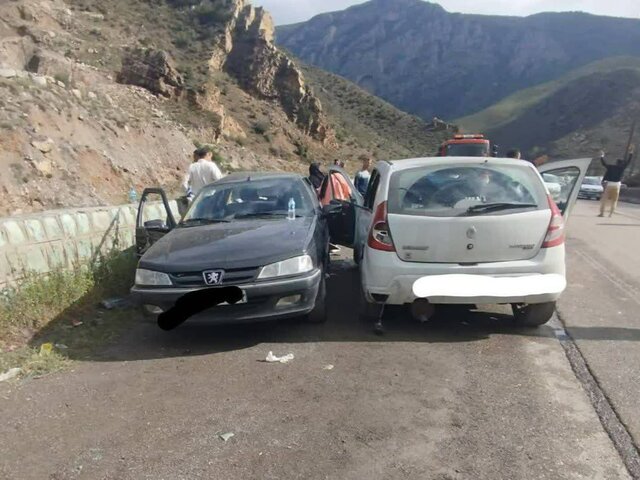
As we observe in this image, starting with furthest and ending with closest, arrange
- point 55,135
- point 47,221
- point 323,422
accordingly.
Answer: point 55,135, point 47,221, point 323,422

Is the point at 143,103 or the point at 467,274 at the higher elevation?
the point at 467,274

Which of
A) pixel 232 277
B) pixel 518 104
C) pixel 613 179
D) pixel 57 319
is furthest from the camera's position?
pixel 518 104

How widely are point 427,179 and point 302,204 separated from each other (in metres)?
1.75

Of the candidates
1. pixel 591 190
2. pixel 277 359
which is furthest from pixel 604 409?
pixel 591 190

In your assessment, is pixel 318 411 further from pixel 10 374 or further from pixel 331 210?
pixel 331 210

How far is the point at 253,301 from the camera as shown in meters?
5.00

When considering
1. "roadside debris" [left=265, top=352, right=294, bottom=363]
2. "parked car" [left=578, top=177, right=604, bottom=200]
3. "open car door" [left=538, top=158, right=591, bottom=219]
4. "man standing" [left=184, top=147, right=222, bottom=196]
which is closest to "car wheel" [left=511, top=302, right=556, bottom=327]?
"open car door" [left=538, top=158, right=591, bottom=219]

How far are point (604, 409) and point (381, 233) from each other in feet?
7.39

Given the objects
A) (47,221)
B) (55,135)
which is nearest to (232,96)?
(55,135)

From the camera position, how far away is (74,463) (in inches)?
128

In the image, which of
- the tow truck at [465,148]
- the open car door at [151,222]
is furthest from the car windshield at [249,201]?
the tow truck at [465,148]

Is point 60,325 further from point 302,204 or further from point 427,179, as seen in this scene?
point 427,179

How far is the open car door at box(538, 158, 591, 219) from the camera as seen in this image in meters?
6.12

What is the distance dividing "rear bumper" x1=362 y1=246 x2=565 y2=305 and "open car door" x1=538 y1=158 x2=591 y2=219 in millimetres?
1233
